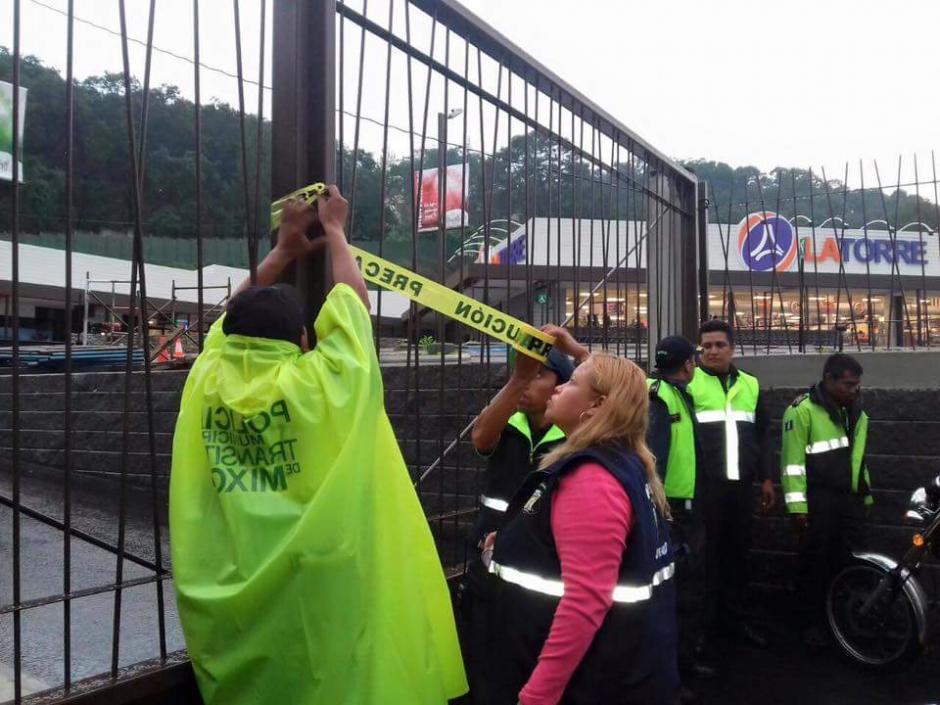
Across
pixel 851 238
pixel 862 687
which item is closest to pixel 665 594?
pixel 862 687

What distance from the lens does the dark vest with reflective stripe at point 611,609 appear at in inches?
77.5

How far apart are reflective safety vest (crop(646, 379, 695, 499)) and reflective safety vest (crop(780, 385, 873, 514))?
945mm

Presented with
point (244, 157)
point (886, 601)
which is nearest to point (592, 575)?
point (244, 157)

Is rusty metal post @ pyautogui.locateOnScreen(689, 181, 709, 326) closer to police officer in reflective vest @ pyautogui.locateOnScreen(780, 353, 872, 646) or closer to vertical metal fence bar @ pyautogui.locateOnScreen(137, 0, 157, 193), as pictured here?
police officer in reflective vest @ pyautogui.locateOnScreen(780, 353, 872, 646)

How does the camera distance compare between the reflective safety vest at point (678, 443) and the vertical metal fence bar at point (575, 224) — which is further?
the vertical metal fence bar at point (575, 224)

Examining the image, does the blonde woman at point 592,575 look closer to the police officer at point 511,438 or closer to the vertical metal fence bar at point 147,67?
the police officer at point 511,438

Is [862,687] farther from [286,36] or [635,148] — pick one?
[286,36]

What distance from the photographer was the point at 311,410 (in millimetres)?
2053

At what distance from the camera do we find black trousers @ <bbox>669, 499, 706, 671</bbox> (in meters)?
4.14

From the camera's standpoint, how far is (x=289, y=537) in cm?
198

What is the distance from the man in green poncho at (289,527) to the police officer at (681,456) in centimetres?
234

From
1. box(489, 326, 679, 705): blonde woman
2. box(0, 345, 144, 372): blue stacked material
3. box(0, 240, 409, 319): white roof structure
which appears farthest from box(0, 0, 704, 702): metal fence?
box(0, 240, 409, 319): white roof structure

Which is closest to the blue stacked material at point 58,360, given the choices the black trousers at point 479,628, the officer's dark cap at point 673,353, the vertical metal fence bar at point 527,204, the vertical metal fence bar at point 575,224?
the vertical metal fence bar at point 575,224

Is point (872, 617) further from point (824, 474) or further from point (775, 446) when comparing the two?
point (775, 446)
